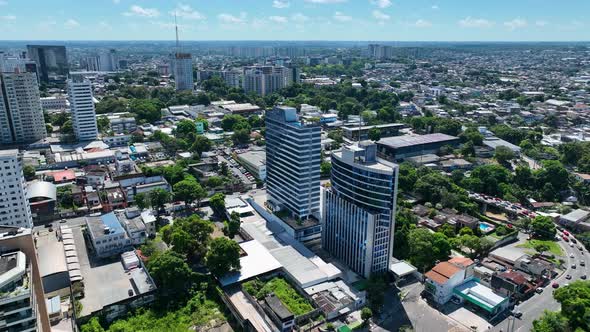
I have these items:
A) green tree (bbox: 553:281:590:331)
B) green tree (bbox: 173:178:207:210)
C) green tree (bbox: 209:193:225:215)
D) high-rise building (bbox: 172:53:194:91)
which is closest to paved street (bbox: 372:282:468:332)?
green tree (bbox: 553:281:590:331)

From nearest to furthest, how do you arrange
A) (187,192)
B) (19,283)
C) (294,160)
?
(19,283) → (294,160) → (187,192)

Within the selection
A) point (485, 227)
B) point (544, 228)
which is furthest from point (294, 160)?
point (544, 228)

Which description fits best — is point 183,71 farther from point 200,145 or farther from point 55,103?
point 200,145

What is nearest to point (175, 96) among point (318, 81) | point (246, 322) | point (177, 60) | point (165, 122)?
point (177, 60)

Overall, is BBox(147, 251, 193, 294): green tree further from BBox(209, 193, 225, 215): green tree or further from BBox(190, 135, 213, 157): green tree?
BBox(190, 135, 213, 157): green tree

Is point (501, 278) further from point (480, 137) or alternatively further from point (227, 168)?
point (480, 137)
